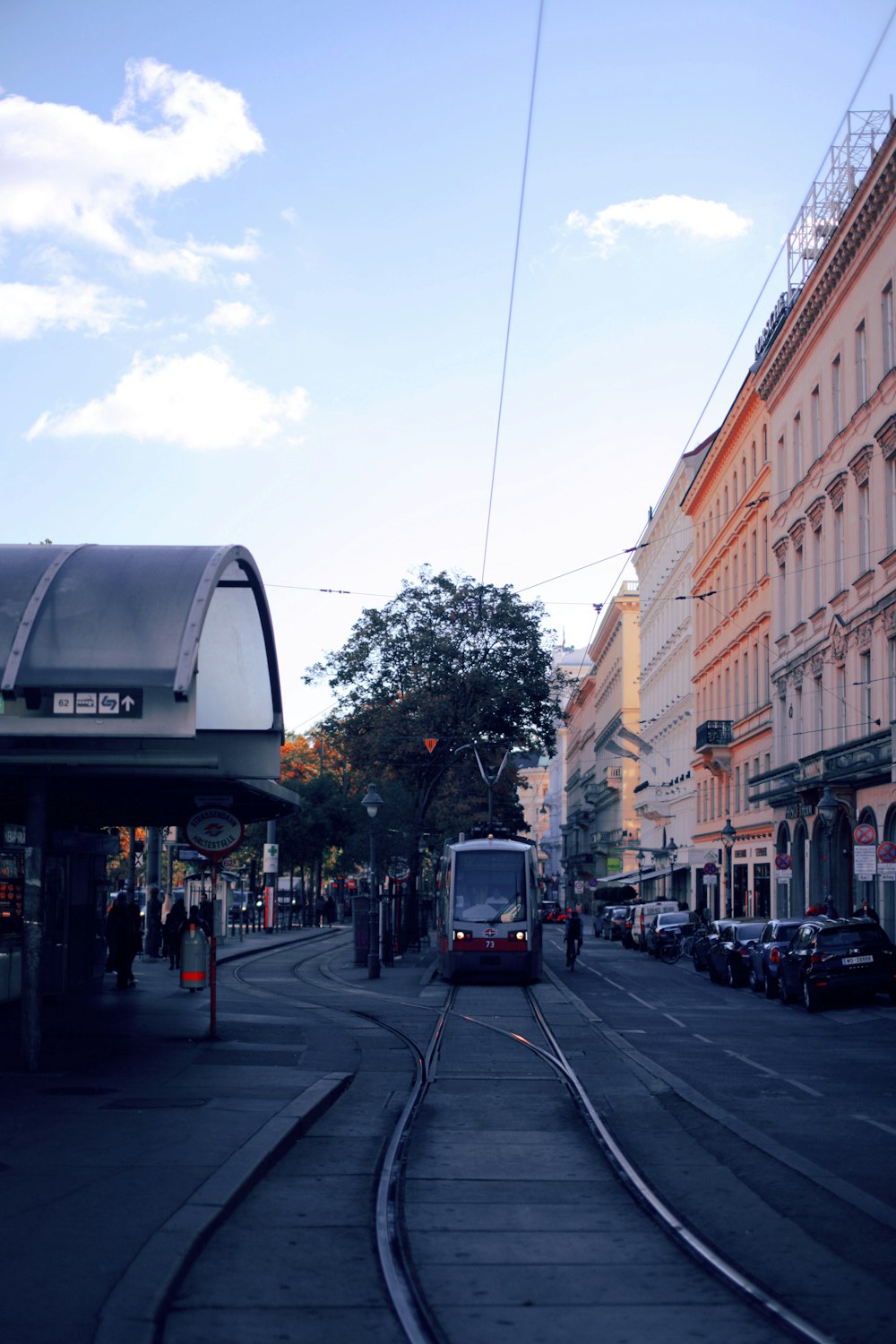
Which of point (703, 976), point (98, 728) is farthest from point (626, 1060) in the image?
point (703, 976)

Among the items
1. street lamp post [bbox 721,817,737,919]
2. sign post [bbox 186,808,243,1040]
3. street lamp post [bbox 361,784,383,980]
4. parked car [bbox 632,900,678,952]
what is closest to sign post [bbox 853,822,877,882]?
street lamp post [bbox 361,784,383,980]

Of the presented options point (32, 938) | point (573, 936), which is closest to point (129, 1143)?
point (32, 938)

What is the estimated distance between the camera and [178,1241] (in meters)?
7.91

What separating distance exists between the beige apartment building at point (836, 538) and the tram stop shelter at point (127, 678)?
15.3 metres

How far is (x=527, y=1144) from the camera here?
12.5 m

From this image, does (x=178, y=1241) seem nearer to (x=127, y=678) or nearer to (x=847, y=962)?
(x=127, y=678)

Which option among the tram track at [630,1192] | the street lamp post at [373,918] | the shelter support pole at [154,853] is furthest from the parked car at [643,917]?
the tram track at [630,1192]

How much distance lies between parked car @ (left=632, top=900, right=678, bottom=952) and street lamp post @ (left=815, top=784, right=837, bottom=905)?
11.9 metres

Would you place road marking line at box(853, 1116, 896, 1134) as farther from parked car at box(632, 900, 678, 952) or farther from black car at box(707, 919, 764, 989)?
parked car at box(632, 900, 678, 952)

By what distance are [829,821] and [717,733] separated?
2388 centimetres

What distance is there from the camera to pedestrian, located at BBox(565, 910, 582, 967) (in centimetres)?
4144

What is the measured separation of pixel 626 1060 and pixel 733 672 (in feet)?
142

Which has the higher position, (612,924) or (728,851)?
(728,851)

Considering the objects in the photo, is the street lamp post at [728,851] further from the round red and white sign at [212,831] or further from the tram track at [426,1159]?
the round red and white sign at [212,831]
